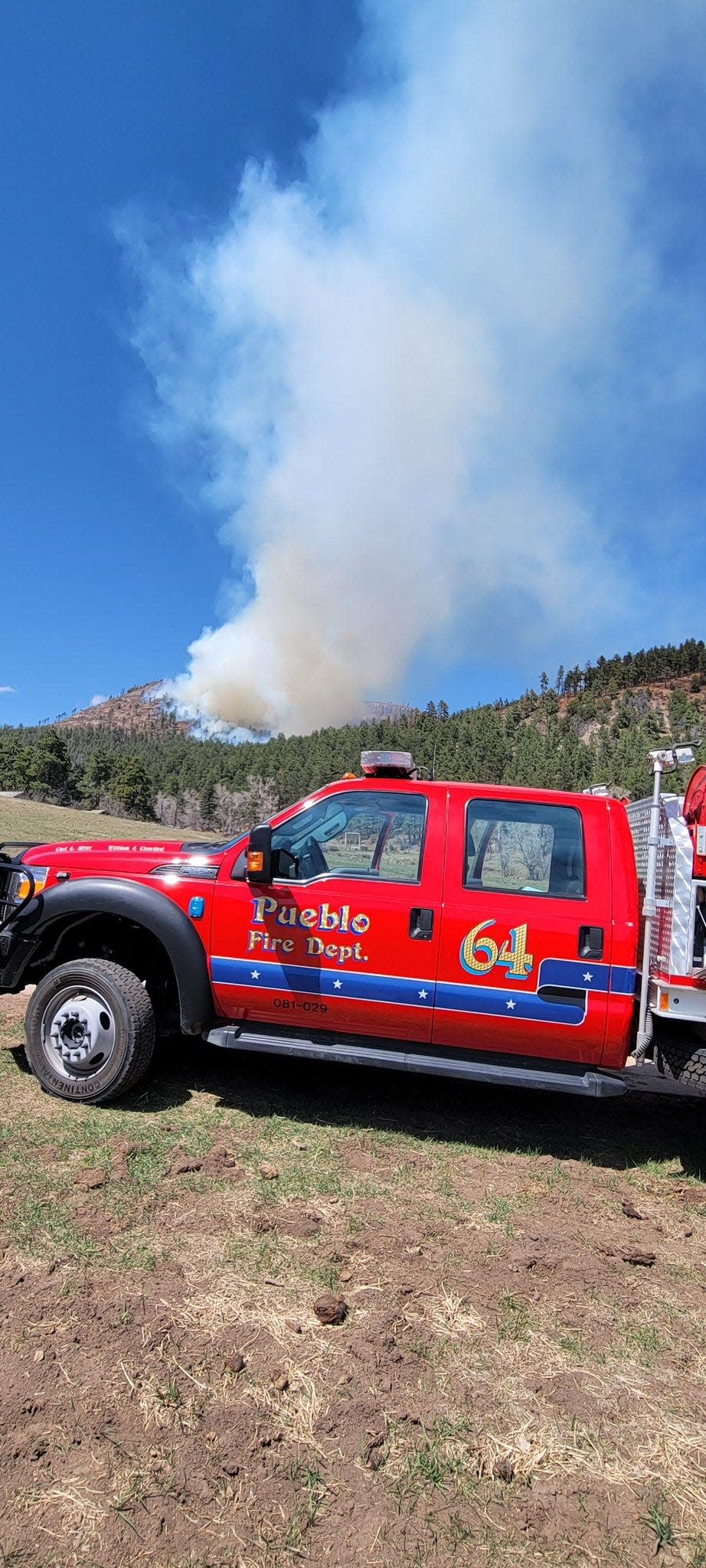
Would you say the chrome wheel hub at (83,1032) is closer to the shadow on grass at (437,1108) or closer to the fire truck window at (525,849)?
the shadow on grass at (437,1108)

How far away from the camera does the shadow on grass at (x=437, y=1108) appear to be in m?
4.59

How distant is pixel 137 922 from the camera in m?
4.60

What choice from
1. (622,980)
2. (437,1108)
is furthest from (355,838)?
(437,1108)

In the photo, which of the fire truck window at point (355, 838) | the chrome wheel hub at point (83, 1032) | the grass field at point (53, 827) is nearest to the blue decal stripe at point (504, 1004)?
the fire truck window at point (355, 838)

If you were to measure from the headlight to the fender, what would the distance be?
15 cm

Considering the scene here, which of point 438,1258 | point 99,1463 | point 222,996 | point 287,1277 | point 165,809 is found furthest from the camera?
point 165,809

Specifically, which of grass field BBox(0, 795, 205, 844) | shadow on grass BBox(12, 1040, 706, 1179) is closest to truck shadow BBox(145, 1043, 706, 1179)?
shadow on grass BBox(12, 1040, 706, 1179)

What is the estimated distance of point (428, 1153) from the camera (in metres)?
4.30

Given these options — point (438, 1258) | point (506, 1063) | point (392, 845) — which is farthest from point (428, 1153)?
point (392, 845)

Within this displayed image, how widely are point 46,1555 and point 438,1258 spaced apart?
1.78 meters

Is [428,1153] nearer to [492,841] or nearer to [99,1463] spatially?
[492,841]

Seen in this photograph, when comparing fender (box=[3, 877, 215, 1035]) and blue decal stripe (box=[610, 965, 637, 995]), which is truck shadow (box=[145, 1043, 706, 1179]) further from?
blue decal stripe (box=[610, 965, 637, 995])

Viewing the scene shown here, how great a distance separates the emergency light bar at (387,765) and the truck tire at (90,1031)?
1.93 metres

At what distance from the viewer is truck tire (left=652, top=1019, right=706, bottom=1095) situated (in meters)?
3.96
